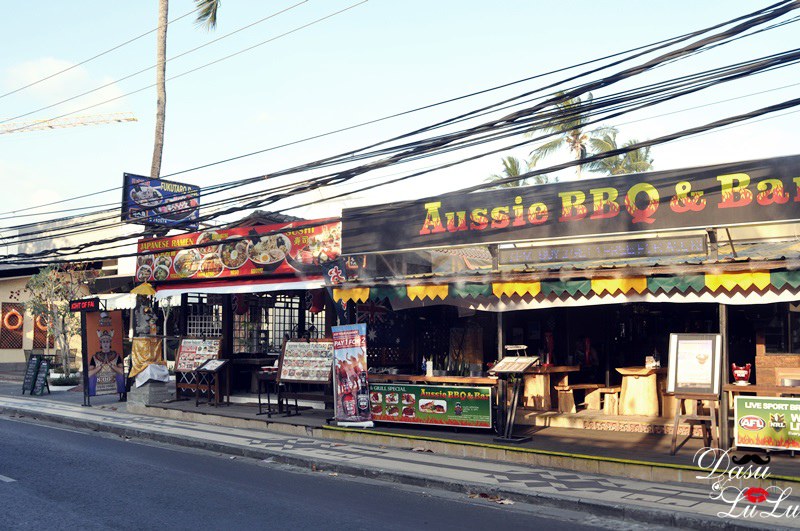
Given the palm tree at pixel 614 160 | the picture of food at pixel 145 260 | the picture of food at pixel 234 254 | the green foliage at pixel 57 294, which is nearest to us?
the picture of food at pixel 234 254

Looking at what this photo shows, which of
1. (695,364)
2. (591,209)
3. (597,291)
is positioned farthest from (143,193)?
(695,364)

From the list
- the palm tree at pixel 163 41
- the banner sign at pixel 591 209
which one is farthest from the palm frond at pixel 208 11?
the banner sign at pixel 591 209

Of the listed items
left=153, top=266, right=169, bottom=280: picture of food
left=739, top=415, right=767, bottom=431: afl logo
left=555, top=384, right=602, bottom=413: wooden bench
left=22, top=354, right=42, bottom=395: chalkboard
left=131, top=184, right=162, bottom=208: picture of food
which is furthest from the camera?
left=131, top=184, right=162, bottom=208: picture of food

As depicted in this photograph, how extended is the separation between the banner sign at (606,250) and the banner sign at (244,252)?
195 inches

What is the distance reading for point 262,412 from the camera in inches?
682

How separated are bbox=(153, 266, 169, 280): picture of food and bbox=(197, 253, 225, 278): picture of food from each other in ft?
4.52

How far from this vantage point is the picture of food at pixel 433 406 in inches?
555

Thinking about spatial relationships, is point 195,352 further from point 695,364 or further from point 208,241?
point 695,364

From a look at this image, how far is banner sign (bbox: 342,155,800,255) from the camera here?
37.3 feet

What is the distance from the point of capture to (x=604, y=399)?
15852 millimetres

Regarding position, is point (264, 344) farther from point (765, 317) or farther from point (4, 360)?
point (4, 360)

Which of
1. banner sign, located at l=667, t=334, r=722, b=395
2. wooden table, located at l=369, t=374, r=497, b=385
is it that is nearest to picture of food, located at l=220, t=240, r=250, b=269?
wooden table, located at l=369, t=374, r=497, b=385

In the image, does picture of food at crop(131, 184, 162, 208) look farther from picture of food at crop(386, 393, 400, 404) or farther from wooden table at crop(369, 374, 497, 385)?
picture of food at crop(386, 393, 400, 404)

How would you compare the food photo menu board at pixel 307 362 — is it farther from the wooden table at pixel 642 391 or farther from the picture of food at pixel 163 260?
the wooden table at pixel 642 391
